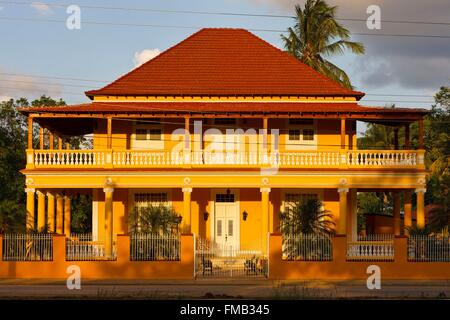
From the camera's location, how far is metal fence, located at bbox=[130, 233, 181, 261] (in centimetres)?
3080

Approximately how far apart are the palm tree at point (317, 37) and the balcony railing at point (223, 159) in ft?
55.7

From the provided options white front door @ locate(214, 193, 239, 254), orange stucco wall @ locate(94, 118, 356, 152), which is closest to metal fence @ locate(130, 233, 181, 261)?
white front door @ locate(214, 193, 239, 254)

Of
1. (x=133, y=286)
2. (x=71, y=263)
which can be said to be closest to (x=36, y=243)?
(x=71, y=263)

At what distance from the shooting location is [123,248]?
30734 millimetres

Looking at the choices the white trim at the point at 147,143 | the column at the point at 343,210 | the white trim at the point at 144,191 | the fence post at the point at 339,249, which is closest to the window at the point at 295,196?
the column at the point at 343,210

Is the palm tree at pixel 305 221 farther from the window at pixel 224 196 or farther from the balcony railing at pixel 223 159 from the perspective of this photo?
the window at pixel 224 196

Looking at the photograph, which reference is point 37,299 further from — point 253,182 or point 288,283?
point 253,182

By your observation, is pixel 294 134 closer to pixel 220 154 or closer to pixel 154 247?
pixel 220 154

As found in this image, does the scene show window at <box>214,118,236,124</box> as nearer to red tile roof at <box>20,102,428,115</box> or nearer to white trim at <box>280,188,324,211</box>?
red tile roof at <box>20,102,428,115</box>

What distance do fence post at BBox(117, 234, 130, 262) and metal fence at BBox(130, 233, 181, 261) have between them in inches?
6.2

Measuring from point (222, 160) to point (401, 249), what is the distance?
8.46m

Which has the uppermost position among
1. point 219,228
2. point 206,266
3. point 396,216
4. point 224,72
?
point 224,72

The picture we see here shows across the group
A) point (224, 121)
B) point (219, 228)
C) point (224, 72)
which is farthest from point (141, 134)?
point (219, 228)

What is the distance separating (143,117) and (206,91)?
346cm
